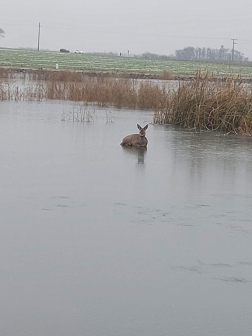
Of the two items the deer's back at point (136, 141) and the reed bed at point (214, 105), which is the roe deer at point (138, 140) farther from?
the reed bed at point (214, 105)

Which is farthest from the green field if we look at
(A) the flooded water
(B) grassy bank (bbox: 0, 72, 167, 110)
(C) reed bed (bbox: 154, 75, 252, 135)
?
(A) the flooded water

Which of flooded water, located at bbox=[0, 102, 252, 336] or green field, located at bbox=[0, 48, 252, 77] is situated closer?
flooded water, located at bbox=[0, 102, 252, 336]

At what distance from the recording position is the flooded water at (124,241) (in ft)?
16.4

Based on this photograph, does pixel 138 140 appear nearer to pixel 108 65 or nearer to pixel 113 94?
pixel 113 94

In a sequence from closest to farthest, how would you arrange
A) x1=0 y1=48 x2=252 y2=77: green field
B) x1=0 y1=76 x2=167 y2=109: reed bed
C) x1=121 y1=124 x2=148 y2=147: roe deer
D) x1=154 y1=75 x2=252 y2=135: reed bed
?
x1=121 y1=124 x2=148 y2=147: roe deer, x1=154 y1=75 x2=252 y2=135: reed bed, x1=0 y1=76 x2=167 y2=109: reed bed, x1=0 y1=48 x2=252 y2=77: green field

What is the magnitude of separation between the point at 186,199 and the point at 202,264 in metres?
2.51

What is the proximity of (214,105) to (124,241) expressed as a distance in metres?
9.62

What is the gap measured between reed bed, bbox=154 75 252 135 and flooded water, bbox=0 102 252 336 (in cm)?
339

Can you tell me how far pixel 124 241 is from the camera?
22.1ft

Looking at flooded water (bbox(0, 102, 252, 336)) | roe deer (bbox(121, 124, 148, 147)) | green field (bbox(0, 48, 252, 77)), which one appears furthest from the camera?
green field (bbox(0, 48, 252, 77))

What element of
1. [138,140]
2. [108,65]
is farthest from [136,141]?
[108,65]

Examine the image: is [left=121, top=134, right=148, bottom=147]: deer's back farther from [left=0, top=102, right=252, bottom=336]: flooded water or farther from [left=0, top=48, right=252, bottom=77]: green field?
[left=0, top=48, right=252, bottom=77]: green field

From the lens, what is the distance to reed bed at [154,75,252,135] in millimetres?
15672

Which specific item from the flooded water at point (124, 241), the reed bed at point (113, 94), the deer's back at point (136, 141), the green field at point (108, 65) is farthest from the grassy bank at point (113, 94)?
the green field at point (108, 65)
